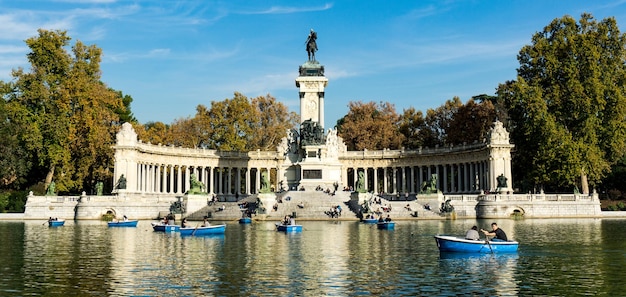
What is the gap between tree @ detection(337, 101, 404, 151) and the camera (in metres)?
94.9

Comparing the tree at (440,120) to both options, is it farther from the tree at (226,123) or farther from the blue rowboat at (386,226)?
the blue rowboat at (386,226)

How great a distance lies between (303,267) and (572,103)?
52068 millimetres

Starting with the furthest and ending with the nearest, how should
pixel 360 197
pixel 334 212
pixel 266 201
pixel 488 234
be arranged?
pixel 360 197, pixel 266 201, pixel 334 212, pixel 488 234

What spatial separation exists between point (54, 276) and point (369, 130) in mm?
78446

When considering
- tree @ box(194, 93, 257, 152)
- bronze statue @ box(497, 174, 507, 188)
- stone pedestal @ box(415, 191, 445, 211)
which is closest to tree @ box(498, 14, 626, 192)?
bronze statue @ box(497, 174, 507, 188)

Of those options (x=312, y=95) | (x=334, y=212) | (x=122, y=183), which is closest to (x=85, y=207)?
(x=122, y=183)

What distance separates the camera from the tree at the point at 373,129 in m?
94.9

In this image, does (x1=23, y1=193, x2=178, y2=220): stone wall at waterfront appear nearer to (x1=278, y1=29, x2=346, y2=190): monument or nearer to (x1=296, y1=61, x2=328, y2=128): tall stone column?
(x1=278, y1=29, x2=346, y2=190): monument

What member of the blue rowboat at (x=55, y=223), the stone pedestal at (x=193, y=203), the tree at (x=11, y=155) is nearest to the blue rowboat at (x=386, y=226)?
the stone pedestal at (x=193, y=203)

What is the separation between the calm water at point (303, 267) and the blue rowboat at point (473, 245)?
661mm

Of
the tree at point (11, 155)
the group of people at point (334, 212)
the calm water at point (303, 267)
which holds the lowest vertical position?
the calm water at point (303, 267)

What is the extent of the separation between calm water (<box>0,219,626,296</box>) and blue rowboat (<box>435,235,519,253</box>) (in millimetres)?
661

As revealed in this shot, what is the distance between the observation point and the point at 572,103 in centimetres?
6506

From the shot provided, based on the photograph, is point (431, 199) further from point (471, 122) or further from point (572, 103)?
point (471, 122)
